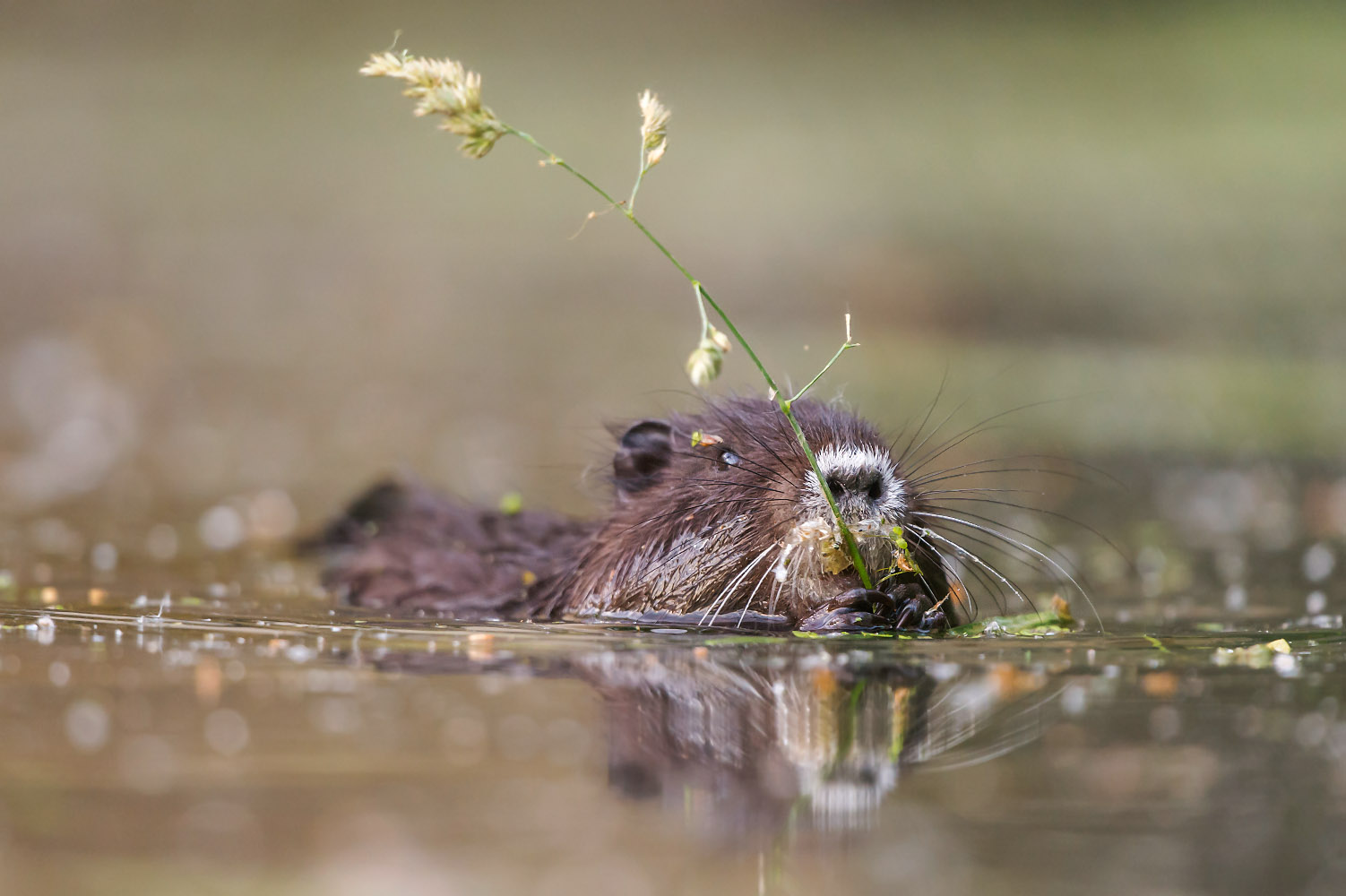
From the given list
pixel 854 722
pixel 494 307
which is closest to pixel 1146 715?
pixel 854 722

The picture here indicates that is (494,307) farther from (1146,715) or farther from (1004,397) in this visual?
(1146,715)

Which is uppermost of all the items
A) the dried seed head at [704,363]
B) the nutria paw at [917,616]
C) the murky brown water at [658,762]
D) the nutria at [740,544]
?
the dried seed head at [704,363]

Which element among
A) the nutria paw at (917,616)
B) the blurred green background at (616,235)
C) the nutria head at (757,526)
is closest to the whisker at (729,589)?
the nutria head at (757,526)

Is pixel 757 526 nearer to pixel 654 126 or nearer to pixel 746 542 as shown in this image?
pixel 746 542

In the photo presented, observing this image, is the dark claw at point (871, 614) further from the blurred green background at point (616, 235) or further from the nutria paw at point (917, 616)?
the blurred green background at point (616, 235)

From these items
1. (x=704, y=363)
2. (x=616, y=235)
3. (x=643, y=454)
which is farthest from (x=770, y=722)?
(x=616, y=235)

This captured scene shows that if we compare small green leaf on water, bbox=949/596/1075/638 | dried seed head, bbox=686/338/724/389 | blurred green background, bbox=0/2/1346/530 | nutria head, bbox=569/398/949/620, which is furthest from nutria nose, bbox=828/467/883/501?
blurred green background, bbox=0/2/1346/530
